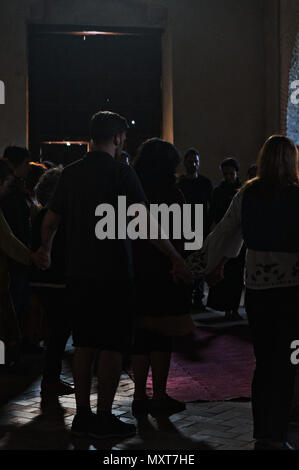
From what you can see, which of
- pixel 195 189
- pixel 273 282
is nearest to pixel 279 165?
pixel 273 282

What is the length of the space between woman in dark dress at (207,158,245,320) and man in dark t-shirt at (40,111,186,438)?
170 inches

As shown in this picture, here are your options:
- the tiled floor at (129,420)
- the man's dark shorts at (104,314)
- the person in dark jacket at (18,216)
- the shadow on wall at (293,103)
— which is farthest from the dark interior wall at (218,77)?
the man's dark shorts at (104,314)

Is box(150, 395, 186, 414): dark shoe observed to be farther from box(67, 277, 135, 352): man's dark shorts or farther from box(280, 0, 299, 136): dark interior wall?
box(280, 0, 299, 136): dark interior wall

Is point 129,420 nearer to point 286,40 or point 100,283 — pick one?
point 100,283

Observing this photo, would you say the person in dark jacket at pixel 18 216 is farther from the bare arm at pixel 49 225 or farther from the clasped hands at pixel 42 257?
the bare arm at pixel 49 225

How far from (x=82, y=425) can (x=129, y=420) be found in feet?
1.57

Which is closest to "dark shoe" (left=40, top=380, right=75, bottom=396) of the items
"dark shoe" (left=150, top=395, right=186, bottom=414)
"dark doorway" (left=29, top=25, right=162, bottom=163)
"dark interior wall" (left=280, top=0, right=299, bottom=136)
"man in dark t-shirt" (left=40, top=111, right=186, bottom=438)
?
"dark shoe" (left=150, top=395, right=186, bottom=414)

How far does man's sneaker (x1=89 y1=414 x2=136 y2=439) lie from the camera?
452cm

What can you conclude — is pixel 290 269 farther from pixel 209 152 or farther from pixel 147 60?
pixel 147 60

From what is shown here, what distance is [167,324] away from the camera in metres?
5.07

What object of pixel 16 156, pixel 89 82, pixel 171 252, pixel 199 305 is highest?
pixel 89 82

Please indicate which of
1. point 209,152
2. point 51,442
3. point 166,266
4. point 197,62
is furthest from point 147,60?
point 51,442

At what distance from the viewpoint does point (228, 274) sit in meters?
9.00

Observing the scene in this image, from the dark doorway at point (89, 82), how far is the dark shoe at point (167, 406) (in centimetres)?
946
